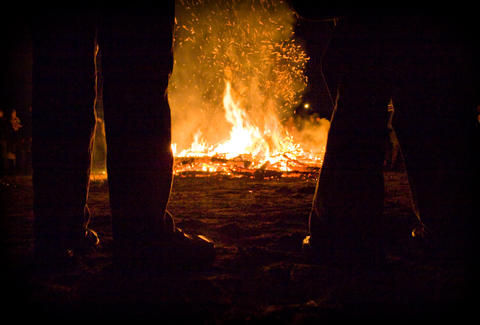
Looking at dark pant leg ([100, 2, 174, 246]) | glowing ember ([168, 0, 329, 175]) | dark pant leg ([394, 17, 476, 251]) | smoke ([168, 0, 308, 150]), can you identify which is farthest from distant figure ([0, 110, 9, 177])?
smoke ([168, 0, 308, 150])

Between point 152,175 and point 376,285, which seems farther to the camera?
point 152,175

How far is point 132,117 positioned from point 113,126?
9 centimetres

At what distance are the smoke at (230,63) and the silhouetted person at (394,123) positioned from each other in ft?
38.2

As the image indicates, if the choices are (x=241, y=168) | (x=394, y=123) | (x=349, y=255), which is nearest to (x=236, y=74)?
(x=241, y=168)

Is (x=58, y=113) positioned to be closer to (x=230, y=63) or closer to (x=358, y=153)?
(x=358, y=153)

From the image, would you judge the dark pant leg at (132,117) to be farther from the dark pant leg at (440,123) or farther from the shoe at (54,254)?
the dark pant leg at (440,123)

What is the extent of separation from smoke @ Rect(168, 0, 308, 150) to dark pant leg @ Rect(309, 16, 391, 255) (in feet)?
38.5

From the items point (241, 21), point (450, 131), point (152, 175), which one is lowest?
point (152, 175)

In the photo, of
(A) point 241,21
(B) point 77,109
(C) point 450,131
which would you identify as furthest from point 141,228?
(A) point 241,21

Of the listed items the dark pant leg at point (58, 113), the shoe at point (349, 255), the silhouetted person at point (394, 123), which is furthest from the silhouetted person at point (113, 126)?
the silhouetted person at point (394, 123)

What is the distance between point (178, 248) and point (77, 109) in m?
0.71

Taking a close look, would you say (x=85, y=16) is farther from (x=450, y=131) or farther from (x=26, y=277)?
(x=450, y=131)

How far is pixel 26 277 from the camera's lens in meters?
1.32

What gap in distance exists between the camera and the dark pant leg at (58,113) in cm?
141
